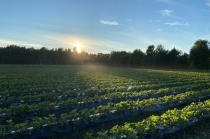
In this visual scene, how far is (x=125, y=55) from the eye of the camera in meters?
86.3

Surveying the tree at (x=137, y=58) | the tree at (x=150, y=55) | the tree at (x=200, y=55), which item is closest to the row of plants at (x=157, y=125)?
the tree at (x=200, y=55)

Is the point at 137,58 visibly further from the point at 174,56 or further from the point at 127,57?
the point at 174,56

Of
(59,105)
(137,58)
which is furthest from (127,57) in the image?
(59,105)

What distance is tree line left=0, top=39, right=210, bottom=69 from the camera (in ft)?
190

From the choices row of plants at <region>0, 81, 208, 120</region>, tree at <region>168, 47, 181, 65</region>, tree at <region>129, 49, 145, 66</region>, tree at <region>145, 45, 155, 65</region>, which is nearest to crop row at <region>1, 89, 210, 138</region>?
row of plants at <region>0, 81, 208, 120</region>

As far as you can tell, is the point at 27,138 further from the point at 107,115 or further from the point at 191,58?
the point at 191,58

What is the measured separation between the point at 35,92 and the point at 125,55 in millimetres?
75428

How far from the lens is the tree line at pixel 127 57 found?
190 ft

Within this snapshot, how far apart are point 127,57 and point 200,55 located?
33.3 m

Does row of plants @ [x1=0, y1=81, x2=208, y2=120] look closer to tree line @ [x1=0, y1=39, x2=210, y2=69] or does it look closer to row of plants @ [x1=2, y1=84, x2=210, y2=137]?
row of plants @ [x1=2, y1=84, x2=210, y2=137]

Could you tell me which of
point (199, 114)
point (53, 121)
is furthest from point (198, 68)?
point (53, 121)

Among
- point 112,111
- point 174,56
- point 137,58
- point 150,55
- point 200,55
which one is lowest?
point 112,111

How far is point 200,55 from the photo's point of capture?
5688 cm

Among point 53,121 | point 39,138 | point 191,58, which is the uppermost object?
point 191,58
